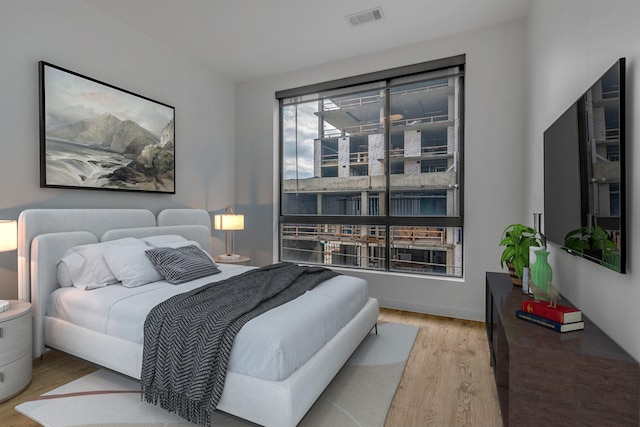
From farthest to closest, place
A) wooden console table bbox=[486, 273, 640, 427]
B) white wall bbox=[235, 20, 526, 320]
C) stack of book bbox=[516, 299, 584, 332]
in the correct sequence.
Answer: white wall bbox=[235, 20, 526, 320], stack of book bbox=[516, 299, 584, 332], wooden console table bbox=[486, 273, 640, 427]

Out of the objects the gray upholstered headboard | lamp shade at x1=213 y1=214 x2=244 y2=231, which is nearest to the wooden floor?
the gray upholstered headboard

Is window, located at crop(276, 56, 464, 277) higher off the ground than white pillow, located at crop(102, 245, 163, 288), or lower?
higher

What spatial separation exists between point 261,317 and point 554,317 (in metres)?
1.41

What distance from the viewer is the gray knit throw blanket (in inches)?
62.4

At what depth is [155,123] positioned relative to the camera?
3533mm

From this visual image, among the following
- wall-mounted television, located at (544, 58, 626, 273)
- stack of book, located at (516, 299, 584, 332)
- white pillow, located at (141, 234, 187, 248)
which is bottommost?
stack of book, located at (516, 299, 584, 332)

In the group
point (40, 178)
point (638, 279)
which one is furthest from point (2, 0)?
point (638, 279)

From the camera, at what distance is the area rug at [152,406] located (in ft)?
5.72

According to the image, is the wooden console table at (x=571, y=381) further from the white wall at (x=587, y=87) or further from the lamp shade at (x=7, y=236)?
the lamp shade at (x=7, y=236)

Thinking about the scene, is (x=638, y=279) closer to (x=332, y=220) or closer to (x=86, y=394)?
(x=86, y=394)

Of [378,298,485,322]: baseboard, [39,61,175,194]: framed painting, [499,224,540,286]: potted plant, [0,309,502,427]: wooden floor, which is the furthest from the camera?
[378,298,485,322]: baseboard

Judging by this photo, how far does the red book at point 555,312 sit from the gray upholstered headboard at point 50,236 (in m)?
3.14

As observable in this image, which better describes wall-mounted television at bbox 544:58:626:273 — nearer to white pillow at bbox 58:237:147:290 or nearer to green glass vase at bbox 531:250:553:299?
green glass vase at bbox 531:250:553:299

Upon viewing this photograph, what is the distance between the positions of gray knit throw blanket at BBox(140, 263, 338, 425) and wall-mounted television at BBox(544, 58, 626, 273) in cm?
163
